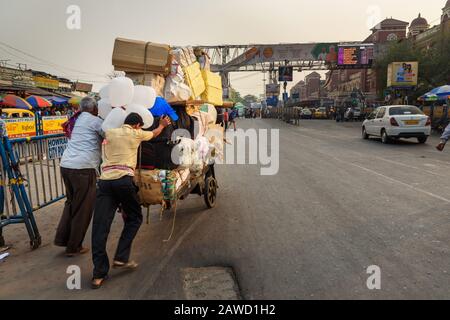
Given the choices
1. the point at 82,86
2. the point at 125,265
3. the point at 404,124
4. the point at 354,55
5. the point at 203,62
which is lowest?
the point at 125,265

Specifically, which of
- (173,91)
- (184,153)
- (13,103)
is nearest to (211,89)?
(173,91)

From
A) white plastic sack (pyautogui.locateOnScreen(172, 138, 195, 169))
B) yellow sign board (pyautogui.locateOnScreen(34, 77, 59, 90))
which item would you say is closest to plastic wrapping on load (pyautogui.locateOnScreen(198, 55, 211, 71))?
white plastic sack (pyautogui.locateOnScreen(172, 138, 195, 169))

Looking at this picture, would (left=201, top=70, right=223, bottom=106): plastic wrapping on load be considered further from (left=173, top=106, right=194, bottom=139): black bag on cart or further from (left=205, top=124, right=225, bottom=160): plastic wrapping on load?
(left=173, top=106, right=194, bottom=139): black bag on cart

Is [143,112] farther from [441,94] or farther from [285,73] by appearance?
[285,73]

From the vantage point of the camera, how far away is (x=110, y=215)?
3.90m

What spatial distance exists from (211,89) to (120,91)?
8.48 ft

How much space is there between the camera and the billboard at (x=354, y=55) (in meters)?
41.0

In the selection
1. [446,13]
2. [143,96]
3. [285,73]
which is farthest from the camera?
[285,73]

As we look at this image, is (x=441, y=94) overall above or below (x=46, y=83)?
below

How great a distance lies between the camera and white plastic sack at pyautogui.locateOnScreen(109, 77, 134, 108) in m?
4.01

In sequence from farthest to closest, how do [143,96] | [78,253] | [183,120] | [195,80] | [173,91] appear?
[195,80], [183,120], [173,91], [78,253], [143,96]

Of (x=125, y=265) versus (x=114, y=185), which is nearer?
(x=114, y=185)

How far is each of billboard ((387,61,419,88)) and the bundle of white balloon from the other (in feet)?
104
